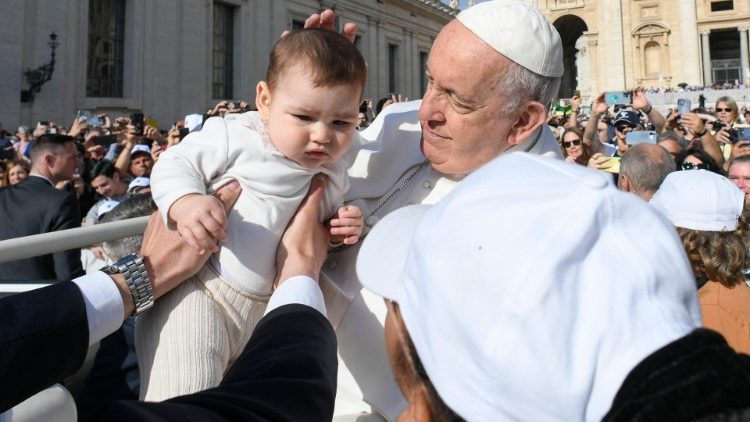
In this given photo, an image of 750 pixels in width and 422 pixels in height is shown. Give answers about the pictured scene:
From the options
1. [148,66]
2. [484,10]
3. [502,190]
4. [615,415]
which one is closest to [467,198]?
[502,190]

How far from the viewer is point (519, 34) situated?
69.6 inches

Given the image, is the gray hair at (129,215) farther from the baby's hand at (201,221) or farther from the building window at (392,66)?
the building window at (392,66)

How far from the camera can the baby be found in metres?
1.47

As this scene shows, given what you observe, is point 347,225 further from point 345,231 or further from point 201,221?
point 201,221

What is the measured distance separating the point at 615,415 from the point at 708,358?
Answer: 0.39 ft

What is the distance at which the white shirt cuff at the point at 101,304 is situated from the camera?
1267mm

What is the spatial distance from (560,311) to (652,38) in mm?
40983

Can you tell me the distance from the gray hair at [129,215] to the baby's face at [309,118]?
1370 mm

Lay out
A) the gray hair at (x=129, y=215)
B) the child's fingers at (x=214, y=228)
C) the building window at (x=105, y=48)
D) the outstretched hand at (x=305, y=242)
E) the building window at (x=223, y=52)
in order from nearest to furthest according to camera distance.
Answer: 1. the child's fingers at (x=214, y=228)
2. the outstretched hand at (x=305, y=242)
3. the gray hair at (x=129, y=215)
4. the building window at (x=105, y=48)
5. the building window at (x=223, y=52)

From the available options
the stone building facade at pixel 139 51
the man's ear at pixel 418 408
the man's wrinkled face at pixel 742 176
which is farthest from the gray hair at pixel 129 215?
the stone building facade at pixel 139 51

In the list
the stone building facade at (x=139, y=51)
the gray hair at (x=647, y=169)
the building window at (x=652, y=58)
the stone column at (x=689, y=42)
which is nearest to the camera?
the gray hair at (x=647, y=169)

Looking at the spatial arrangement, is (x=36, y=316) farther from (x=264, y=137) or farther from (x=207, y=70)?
(x=207, y=70)

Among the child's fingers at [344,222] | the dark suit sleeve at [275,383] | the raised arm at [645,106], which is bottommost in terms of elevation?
the dark suit sleeve at [275,383]

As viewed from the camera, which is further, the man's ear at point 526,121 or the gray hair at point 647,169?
the gray hair at point 647,169
